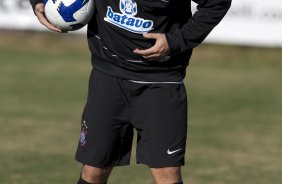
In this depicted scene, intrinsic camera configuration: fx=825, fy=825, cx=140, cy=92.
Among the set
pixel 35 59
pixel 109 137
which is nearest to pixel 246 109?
pixel 35 59

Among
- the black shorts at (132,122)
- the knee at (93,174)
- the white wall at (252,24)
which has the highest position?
the black shorts at (132,122)

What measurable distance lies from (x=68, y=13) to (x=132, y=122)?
90 centimetres

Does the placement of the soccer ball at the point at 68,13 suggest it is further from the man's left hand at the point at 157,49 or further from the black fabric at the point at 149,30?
the man's left hand at the point at 157,49

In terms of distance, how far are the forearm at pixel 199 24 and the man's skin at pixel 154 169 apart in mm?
61

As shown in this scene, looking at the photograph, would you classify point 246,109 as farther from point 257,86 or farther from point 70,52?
point 70,52

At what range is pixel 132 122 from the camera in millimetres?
5609

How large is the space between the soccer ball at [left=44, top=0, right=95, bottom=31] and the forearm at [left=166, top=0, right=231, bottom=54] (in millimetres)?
663

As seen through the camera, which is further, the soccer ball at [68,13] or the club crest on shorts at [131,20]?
the soccer ball at [68,13]

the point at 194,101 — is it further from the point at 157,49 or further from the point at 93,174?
the point at 157,49

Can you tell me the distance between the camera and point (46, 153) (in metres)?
9.07

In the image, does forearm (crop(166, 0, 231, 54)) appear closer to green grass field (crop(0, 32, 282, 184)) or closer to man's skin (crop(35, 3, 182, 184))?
man's skin (crop(35, 3, 182, 184))

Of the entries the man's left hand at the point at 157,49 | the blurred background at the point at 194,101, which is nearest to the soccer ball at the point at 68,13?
the man's left hand at the point at 157,49

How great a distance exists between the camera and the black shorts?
551 centimetres

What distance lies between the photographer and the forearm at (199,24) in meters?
5.28
